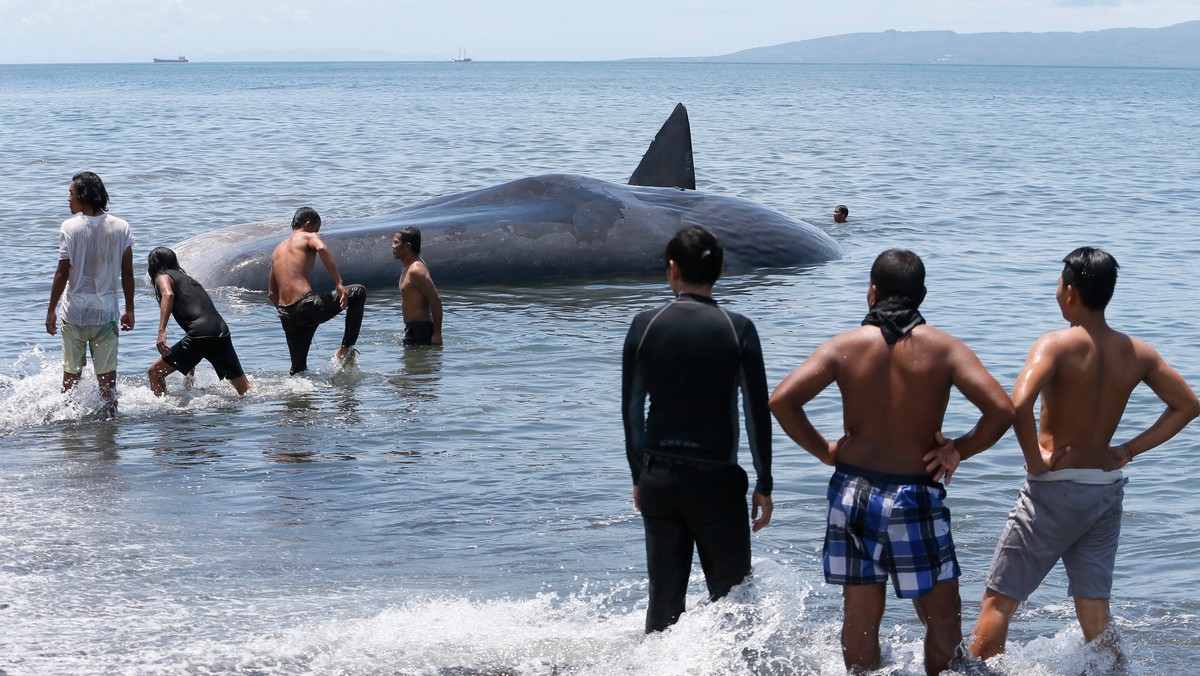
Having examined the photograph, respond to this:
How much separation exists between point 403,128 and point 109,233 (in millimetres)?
45052

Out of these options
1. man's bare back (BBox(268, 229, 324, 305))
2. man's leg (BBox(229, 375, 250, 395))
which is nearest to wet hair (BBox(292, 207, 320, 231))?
man's bare back (BBox(268, 229, 324, 305))

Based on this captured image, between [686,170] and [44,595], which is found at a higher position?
[686,170]

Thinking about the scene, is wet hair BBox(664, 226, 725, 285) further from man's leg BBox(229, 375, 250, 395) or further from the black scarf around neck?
man's leg BBox(229, 375, 250, 395)

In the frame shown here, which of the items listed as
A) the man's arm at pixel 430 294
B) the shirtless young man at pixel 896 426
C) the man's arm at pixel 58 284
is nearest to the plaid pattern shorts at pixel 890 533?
the shirtless young man at pixel 896 426

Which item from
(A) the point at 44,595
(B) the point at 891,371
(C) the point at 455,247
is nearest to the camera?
(B) the point at 891,371

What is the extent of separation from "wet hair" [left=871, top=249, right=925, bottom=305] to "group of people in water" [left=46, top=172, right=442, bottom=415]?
5607mm

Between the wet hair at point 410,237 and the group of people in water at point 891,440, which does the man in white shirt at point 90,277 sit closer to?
the wet hair at point 410,237

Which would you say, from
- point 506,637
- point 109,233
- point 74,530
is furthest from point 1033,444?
point 109,233

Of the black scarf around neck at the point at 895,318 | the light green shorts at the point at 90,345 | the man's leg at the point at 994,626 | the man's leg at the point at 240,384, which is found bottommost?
the man's leg at the point at 240,384

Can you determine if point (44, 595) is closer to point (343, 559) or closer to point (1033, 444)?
point (343, 559)

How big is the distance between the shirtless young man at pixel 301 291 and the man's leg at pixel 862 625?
6.38 metres

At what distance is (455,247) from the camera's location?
50.0ft

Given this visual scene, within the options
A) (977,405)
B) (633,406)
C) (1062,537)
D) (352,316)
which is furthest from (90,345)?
(1062,537)

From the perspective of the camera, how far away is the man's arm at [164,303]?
952 cm
